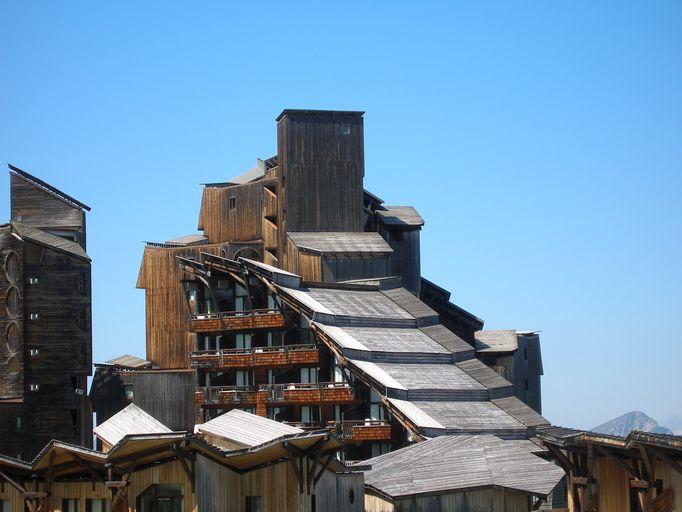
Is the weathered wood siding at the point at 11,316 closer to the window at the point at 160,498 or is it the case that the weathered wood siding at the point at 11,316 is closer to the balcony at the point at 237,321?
the balcony at the point at 237,321

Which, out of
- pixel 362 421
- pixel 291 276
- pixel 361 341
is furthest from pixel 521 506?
pixel 291 276

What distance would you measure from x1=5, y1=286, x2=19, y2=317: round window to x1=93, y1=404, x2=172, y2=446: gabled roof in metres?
39.6

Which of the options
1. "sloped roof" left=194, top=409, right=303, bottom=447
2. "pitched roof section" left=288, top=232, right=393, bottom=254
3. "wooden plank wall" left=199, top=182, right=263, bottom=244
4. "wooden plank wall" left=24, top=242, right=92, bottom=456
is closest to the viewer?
"sloped roof" left=194, top=409, right=303, bottom=447

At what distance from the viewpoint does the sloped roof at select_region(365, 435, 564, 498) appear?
2596 inches

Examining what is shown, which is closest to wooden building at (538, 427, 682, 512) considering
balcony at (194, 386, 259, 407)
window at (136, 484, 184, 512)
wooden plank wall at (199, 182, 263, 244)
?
window at (136, 484, 184, 512)

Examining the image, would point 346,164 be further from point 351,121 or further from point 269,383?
point 269,383

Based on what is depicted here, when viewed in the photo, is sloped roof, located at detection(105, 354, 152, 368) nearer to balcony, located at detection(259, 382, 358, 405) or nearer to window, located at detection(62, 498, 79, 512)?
balcony, located at detection(259, 382, 358, 405)

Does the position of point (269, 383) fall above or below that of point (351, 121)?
below

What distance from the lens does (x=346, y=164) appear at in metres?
113

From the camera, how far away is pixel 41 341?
342ft

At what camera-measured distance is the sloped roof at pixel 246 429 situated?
57.8 m

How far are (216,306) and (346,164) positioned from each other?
1573 cm

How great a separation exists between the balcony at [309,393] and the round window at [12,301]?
1873cm

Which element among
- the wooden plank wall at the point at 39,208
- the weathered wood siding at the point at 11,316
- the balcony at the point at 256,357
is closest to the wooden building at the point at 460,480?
the balcony at the point at 256,357
